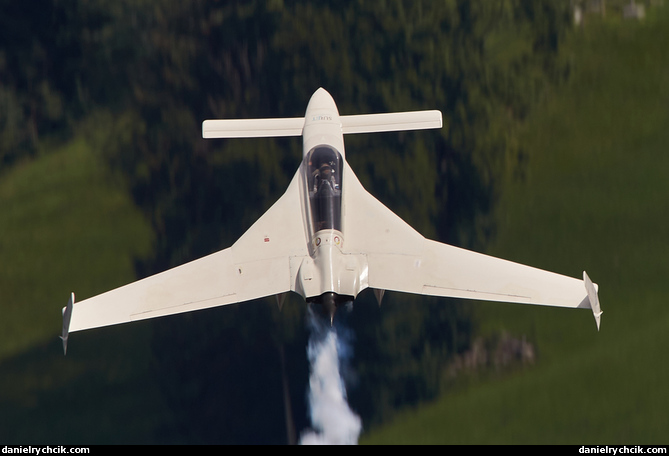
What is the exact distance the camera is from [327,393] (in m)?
51.6

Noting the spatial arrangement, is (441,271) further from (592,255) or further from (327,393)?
(592,255)

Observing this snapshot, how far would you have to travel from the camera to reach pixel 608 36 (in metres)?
69.8

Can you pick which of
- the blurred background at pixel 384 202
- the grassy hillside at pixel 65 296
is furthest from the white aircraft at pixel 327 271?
the grassy hillside at pixel 65 296

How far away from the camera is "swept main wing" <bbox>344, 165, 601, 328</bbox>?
45.4 meters

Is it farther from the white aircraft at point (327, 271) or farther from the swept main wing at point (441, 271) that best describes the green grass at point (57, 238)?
the swept main wing at point (441, 271)

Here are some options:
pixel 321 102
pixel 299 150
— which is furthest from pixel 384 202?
pixel 321 102

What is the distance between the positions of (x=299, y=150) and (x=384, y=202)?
5.11m

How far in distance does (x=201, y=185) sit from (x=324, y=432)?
1660 centimetres

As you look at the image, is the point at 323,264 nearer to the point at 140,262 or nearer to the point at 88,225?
the point at 140,262

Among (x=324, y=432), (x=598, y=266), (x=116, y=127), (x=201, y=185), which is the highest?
(x=116, y=127)

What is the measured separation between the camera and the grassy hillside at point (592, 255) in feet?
184

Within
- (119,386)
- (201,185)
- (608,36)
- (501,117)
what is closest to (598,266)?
(501,117)

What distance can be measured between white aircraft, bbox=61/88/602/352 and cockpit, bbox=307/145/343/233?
52mm
